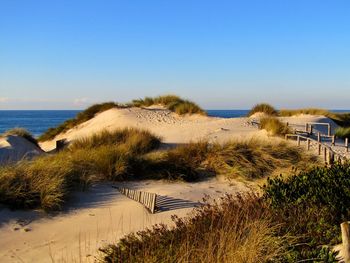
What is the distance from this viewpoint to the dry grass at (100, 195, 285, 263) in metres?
5.45

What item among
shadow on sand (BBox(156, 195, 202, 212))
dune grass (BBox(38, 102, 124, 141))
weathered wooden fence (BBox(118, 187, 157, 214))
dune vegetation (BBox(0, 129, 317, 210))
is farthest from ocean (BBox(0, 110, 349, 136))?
shadow on sand (BBox(156, 195, 202, 212))

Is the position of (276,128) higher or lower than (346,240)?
higher

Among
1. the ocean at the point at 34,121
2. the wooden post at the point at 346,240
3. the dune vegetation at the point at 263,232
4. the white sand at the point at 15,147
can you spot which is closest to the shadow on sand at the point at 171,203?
the dune vegetation at the point at 263,232

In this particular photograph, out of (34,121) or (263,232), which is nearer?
(263,232)

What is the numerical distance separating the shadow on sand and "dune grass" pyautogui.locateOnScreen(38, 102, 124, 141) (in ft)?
67.5

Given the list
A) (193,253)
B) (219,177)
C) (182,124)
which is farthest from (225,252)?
(182,124)

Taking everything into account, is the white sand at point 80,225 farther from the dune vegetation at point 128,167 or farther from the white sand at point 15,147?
the white sand at point 15,147

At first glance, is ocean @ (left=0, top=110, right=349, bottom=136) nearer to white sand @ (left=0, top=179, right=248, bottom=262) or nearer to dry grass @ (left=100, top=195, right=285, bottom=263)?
white sand @ (left=0, top=179, right=248, bottom=262)

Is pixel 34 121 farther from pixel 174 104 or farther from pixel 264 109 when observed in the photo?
pixel 264 109

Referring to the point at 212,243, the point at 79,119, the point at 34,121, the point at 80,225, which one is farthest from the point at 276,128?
the point at 34,121

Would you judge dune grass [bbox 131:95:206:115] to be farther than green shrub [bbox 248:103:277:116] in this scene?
No

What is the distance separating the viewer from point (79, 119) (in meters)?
30.8

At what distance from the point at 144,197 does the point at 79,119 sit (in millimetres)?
21591

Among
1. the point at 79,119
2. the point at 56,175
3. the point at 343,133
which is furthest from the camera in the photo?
the point at 79,119
